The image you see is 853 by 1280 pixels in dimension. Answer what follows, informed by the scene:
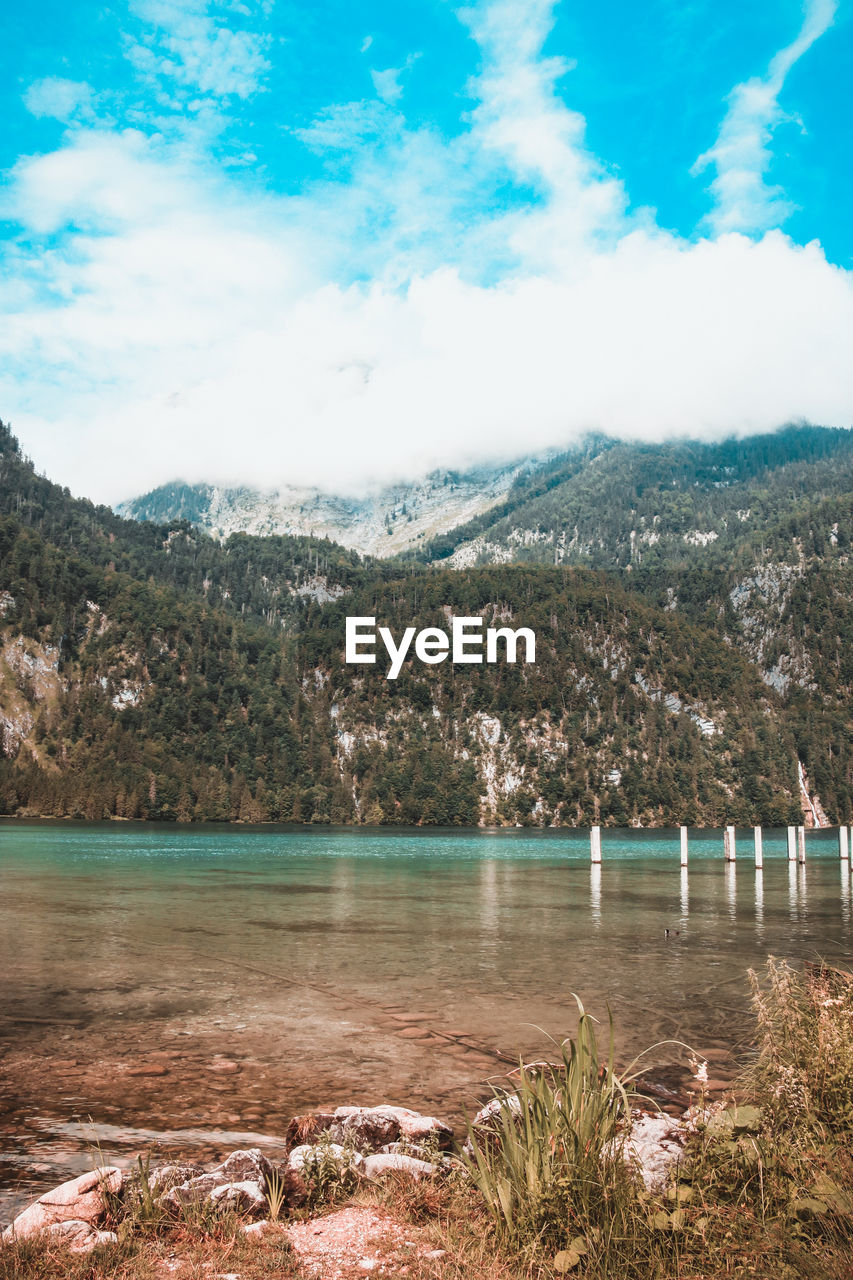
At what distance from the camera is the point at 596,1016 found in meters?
19.6

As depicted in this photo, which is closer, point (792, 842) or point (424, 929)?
point (424, 929)

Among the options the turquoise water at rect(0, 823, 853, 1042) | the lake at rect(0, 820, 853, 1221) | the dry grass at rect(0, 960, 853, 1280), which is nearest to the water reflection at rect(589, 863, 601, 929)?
the turquoise water at rect(0, 823, 853, 1042)

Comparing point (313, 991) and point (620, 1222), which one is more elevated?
point (620, 1222)

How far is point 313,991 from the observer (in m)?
22.6

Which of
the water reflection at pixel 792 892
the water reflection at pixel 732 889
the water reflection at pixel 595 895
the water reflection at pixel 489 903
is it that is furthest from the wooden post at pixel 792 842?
the water reflection at pixel 489 903

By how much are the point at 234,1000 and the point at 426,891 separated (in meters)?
35.0

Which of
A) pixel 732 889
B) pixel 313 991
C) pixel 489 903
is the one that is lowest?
pixel 732 889

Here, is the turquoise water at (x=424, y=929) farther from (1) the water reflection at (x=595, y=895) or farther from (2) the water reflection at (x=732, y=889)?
(2) the water reflection at (x=732, y=889)

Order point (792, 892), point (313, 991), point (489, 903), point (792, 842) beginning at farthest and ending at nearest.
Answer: point (792, 842) < point (792, 892) < point (489, 903) < point (313, 991)

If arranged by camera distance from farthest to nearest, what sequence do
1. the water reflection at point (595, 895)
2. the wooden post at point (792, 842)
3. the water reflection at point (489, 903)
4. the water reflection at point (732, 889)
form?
1. the wooden post at point (792, 842)
2. the water reflection at point (732, 889)
3. the water reflection at point (595, 895)
4. the water reflection at point (489, 903)

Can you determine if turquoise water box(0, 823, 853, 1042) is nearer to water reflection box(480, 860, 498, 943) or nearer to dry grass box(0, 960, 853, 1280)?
water reflection box(480, 860, 498, 943)

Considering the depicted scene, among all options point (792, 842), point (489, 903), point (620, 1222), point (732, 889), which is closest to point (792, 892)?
point (732, 889)

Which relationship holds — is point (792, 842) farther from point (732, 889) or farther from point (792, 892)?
point (792, 892)

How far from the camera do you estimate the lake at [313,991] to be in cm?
1305
